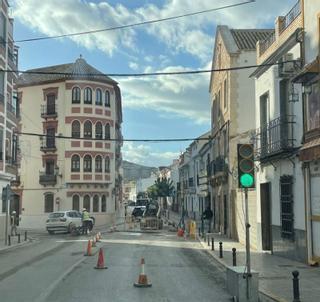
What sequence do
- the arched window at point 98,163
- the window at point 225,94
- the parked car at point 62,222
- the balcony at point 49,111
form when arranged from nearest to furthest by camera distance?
1. the window at point 225,94
2. the parked car at point 62,222
3. the balcony at point 49,111
4. the arched window at point 98,163

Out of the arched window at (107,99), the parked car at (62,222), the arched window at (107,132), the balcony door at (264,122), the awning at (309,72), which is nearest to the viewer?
the awning at (309,72)

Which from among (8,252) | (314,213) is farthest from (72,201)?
(314,213)

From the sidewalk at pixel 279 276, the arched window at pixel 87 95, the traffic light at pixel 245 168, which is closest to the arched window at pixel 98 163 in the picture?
the arched window at pixel 87 95

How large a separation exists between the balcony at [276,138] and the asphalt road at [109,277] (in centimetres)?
450

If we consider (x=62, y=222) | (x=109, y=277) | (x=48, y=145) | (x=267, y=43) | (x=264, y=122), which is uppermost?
(x=267, y=43)

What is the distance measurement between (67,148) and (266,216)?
37.0 m

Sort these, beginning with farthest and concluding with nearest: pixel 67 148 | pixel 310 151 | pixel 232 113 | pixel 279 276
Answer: pixel 67 148 → pixel 232 113 → pixel 310 151 → pixel 279 276

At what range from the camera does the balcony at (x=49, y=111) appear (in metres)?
58.0

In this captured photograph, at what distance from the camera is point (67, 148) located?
57438mm

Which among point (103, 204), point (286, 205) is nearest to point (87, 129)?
point (103, 204)

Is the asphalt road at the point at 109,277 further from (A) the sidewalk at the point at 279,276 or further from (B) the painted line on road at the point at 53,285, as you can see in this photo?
(A) the sidewalk at the point at 279,276

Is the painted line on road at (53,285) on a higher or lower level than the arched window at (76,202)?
lower

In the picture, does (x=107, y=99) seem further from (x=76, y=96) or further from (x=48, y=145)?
(x=48, y=145)

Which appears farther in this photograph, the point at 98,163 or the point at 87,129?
the point at 98,163
